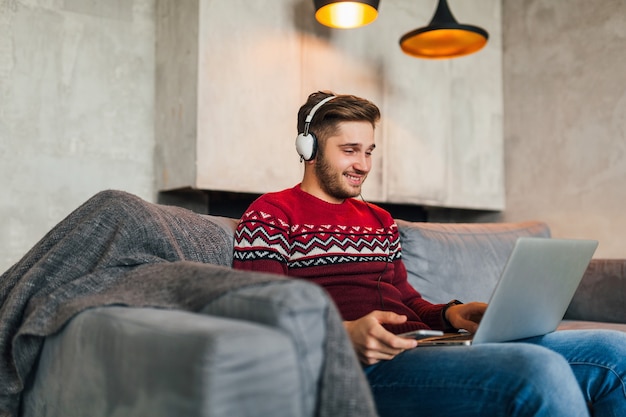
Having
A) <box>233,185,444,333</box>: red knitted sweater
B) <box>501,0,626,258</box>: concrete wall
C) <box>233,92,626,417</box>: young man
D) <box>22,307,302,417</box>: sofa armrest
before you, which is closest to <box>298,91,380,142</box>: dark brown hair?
<box>233,92,626,417</box>: young man

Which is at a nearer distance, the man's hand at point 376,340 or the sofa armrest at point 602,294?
the man's hand at point 376,340

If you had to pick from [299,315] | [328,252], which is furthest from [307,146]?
[299,315]

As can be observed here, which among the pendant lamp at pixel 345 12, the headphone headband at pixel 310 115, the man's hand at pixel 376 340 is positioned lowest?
the man's hand at pixel 376 340

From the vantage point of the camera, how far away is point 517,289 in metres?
1.17

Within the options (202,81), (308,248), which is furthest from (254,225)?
(202,81)

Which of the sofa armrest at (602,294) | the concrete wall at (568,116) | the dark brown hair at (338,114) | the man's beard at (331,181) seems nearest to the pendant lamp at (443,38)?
the concrete wall at (568,116)

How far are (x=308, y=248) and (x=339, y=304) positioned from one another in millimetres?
149

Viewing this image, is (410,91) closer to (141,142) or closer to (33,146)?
(141,142)

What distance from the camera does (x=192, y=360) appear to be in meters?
0.75

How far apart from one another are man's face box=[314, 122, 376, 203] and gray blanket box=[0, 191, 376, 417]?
32 cm

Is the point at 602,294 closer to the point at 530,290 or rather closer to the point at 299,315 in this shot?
the point at 530,290

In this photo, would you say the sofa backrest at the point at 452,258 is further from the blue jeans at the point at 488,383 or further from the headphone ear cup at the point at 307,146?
the blue jeans at the point at 488,383

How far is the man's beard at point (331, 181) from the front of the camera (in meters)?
1.68

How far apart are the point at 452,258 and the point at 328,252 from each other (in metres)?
0.93
